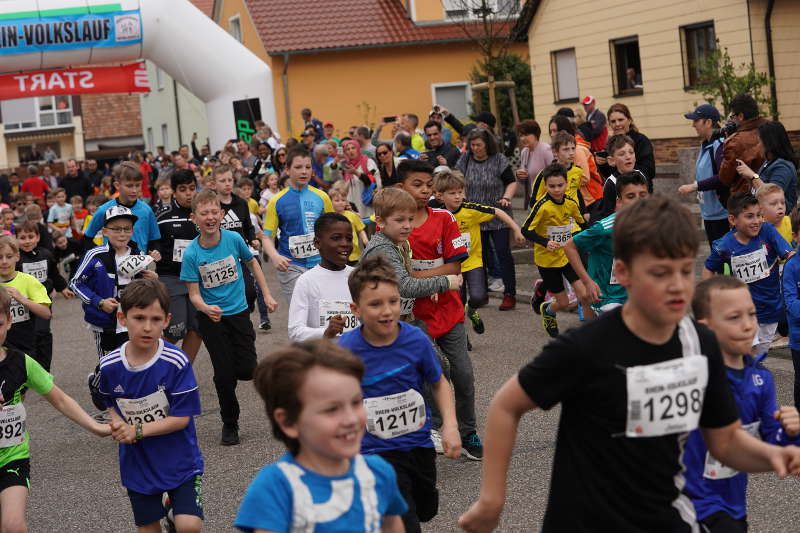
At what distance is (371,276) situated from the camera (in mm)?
5023

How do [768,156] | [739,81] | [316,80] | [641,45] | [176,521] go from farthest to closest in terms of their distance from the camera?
[316,80]
[641,45]
[739,81]
[768,156]
[176,521]

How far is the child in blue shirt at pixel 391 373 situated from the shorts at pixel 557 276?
6.23 metres

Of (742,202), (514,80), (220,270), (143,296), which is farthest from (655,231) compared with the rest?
(514,80)

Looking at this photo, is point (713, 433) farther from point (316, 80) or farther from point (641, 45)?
point (316, 80)

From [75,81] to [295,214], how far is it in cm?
1788

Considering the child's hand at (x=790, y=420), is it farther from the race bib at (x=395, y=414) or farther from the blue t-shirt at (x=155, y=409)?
the blue t-shirt at (x=155, y=409)

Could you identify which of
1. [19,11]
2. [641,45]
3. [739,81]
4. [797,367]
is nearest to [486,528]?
[797,367]

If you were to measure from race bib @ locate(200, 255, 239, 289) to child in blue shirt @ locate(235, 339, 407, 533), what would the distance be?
213 inches

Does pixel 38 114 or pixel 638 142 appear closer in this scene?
pixel 638 142

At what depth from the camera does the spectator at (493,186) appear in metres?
13.6

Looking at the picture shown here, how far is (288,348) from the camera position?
344 centimetres

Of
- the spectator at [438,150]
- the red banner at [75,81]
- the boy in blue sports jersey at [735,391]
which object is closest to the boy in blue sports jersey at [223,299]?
the boy in blue sports jersey at [735,391]

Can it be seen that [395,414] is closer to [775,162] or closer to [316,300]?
[316,300]

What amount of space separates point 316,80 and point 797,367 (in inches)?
1190
